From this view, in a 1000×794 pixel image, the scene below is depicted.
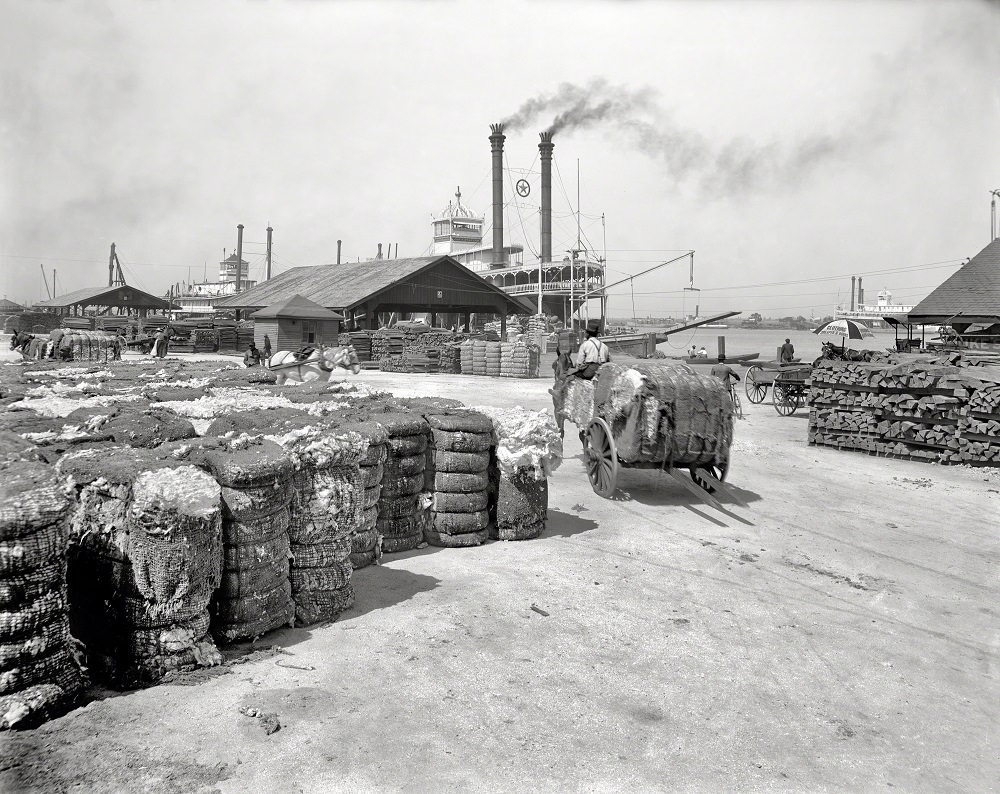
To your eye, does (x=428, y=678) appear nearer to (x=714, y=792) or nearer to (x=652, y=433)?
(x=714, y=792)

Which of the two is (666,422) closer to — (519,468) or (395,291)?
(519,468)

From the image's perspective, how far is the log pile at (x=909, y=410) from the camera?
12688mm

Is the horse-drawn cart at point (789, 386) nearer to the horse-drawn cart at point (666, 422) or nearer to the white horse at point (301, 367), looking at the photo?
the horse-drawn cart at point (666, 422)

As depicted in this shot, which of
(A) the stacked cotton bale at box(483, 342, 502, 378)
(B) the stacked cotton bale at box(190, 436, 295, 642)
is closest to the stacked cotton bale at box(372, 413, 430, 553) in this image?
(B) the stacked cotton bale at box(190, 436, 295, 642)

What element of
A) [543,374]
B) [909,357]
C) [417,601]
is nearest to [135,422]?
[417,601]

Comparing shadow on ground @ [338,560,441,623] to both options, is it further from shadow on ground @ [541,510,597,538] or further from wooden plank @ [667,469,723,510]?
wooden plank @ [667,469,723,510]

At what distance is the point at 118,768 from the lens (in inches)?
136

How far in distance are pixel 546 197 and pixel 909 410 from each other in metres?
50.5

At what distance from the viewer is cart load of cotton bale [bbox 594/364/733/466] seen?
9.11 m

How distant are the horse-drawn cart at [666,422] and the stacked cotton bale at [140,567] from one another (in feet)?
19.2

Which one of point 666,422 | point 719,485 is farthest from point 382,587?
point 719,485

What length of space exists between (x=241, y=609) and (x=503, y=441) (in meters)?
3.40

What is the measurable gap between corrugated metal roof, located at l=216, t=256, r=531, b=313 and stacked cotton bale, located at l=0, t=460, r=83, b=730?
33.0 m

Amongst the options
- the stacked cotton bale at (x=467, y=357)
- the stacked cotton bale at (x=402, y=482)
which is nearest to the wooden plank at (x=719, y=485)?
the stacked cotton bale at (x=402, y=482)
